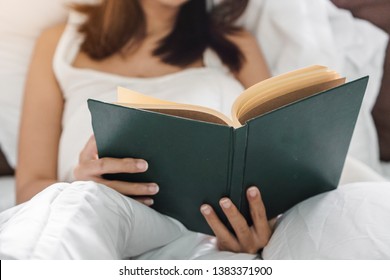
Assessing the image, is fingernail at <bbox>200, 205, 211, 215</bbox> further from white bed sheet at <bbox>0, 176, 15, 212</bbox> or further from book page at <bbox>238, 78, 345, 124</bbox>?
white bed sheet at <bbox>0, 176, 15, 212</bbox>

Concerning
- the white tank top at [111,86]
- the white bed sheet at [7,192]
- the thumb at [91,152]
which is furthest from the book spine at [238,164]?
the white bed sheet at [7,192]

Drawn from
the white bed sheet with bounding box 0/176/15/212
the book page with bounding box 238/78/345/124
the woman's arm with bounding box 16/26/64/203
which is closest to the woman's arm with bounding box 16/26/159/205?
the woman's arm with bounding box 16/26/64/203

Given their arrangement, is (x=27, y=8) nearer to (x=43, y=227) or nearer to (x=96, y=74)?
(x=96, y=74)

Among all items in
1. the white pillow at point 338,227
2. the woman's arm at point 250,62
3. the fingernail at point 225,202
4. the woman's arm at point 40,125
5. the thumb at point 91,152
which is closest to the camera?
the white pillow at point 338,227

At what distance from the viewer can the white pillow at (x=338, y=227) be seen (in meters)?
0.73

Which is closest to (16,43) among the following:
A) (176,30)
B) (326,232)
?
(176,30)

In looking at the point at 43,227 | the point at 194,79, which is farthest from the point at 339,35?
the point at 43,227

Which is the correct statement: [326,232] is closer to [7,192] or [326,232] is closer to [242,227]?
[242,227]

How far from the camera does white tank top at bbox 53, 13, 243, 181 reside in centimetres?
118

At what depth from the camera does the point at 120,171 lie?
0.82 metres

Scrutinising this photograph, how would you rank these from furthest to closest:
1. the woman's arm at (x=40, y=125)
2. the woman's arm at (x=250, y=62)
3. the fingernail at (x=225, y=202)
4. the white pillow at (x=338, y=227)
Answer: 1. the woman's arm at (x=250, y=62)
2. the woman's arm at (x=40, y=125)
3. the fingernail at (x=225, y=202)
4. the white pillow at (x=338, y=227)

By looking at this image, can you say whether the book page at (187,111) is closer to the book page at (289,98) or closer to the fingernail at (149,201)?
the book page at (289,98)

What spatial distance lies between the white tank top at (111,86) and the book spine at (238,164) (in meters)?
0.38

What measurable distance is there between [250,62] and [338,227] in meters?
0.62
